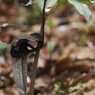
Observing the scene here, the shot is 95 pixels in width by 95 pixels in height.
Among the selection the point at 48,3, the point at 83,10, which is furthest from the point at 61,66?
the point at 83,10

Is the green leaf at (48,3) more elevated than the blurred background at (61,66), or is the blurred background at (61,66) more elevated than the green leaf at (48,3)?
the green leaf at (48,3)

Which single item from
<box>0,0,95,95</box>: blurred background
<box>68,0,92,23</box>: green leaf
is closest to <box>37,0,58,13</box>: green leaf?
<box>68,0,92,23</box>: green leaf

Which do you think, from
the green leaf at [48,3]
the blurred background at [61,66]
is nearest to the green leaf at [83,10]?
the green leaf at [48,3]

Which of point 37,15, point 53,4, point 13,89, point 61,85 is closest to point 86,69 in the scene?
point 61,85

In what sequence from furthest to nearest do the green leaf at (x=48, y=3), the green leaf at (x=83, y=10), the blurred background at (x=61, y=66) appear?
the blurred background at (x=61, y=66) < the green leaf at (x=48, y=3) < the green leaf at (x=83, y=10)

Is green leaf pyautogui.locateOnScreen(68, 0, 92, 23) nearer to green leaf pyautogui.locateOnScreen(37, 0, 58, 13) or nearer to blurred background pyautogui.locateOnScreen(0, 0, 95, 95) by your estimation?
green leaf pyautogui.locateOnScreen(37, 0, 58, 13)

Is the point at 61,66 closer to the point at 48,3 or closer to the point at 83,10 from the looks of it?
the point at 48,3

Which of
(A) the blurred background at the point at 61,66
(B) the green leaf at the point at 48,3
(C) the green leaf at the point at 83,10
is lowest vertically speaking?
(A) the blurred background at the point at 61,66

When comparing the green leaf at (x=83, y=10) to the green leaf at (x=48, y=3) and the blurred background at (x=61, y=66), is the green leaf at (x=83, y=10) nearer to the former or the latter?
the green leaf at (x=48, y=3)

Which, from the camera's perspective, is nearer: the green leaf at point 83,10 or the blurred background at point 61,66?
the green leaf at point 83,10

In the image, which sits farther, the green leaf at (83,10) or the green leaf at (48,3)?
the green leaf at (48,3)

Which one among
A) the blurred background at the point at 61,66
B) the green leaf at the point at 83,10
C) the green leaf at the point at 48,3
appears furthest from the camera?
the blurred background at the point at 61,66
